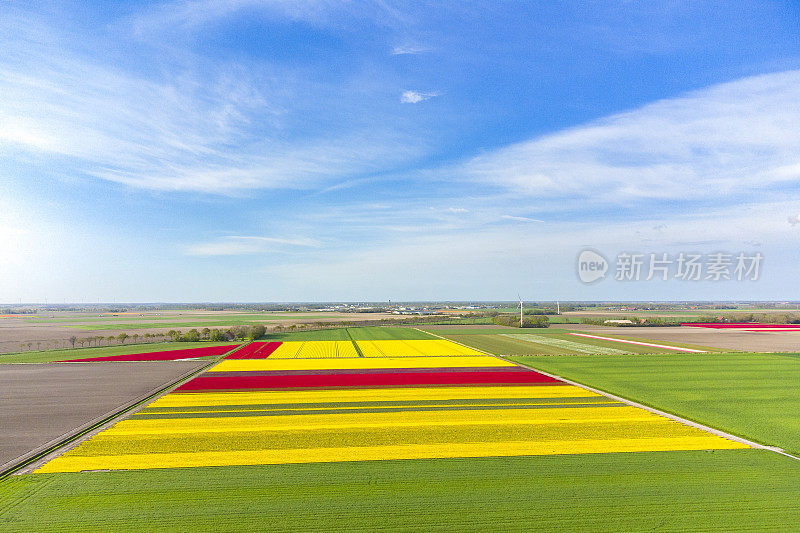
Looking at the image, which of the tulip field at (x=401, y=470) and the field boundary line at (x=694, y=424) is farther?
the field boundary line at (x=694, y=424)

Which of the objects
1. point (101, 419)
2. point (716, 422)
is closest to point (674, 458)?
point (716, 422)

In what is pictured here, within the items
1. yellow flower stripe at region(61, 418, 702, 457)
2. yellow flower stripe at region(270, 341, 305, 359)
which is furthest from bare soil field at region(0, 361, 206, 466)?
yellow flower stripe at region(270, 341, 305, 359)

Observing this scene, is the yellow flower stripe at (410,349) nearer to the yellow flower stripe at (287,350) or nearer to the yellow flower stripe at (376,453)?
the yellow flower stripe at (287,350)

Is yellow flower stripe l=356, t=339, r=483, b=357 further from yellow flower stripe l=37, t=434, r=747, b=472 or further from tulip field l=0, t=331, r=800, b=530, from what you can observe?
yellow flower stripe l=37, t=434, r=747, b=472

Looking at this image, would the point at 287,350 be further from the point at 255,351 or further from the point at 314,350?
the point at 255,351

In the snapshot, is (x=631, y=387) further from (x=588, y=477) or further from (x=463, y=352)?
(x=463, y=352)

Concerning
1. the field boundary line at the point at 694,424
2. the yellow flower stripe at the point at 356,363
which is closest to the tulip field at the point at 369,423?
the field boundary line at the point at 694,424
